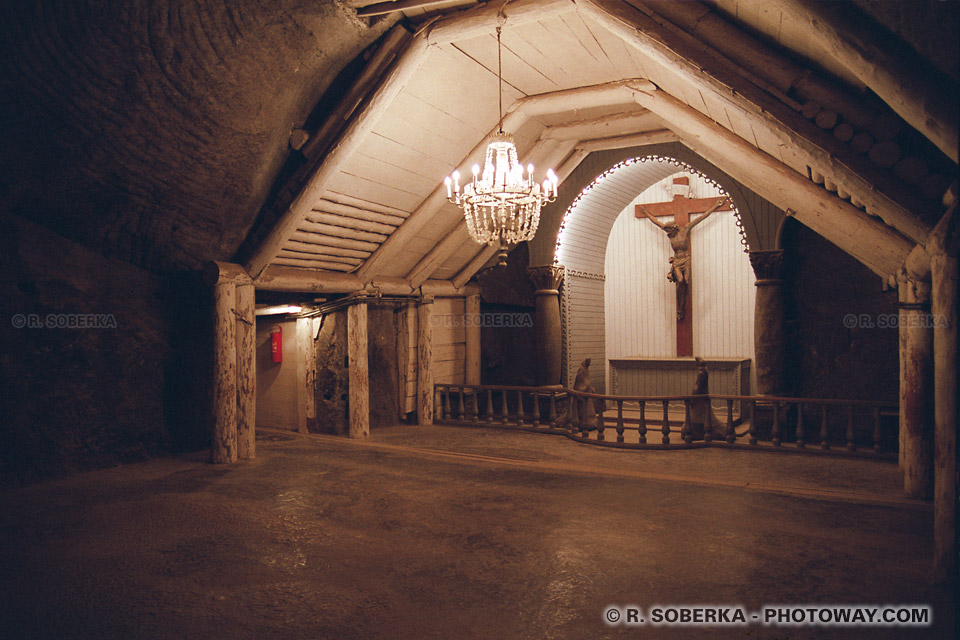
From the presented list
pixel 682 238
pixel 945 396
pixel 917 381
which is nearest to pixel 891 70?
pixel 945 396

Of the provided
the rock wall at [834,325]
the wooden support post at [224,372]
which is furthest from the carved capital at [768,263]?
the wooden support post at [224,372]

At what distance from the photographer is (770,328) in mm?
8367

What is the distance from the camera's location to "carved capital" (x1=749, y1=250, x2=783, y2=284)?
27.4ft

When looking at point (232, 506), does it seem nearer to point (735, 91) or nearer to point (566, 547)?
point (566, 547)

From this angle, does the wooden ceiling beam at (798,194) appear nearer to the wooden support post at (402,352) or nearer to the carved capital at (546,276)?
the carved capital at (546,276)

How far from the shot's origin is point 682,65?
174 inches

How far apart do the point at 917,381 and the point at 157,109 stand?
7163mm

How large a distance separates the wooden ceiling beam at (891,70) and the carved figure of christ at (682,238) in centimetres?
914

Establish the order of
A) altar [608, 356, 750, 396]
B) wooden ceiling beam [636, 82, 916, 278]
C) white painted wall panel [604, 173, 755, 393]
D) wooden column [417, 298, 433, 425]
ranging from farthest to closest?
1. white painted wall panel [604, 173, 755, 393]
2. altar [608, 356, 750, 396]
3. wooden column [417, 298, 433, 425]
4. wooden ceiling beam [636, 82, 916, 278]

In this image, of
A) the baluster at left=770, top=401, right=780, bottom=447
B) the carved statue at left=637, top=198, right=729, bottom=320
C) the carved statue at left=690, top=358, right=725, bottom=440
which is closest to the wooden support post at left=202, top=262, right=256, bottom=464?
the carved statue at left=690, top=358, right=725, bottom=440

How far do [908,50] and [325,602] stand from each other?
14.2 ft

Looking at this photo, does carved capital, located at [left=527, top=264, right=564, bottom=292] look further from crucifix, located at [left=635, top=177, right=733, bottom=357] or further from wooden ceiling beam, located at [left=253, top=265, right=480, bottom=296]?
crucifix, located at [left=635, top=177, right=733, bottom=357]

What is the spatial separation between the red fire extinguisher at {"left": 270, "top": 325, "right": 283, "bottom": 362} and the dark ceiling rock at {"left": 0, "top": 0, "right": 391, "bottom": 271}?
287cm

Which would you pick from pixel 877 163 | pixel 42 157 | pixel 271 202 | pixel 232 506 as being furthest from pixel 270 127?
pixel 877 163
